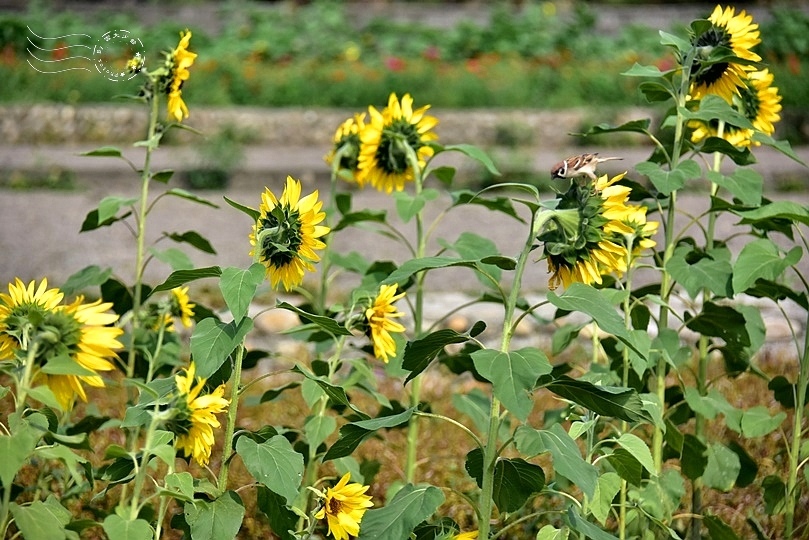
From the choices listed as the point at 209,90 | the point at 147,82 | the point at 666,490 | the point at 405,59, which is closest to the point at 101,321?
the point at 147,82

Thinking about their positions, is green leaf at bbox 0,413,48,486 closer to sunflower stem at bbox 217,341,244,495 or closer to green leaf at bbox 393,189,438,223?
sunflower stem at bbox 217,341,244,495

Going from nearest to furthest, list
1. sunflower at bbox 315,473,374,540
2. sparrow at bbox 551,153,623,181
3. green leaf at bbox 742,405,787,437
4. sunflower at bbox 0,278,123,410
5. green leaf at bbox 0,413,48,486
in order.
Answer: green leaf at bbox 0,413,48,486
sunflower at bbox 0,278,123,410
sparrow at bbox 551,153,623,181
sunflower at bbox 315,473,374,540
green leaf at bbox 742,405,787,437

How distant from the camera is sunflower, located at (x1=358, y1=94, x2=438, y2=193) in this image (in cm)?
270

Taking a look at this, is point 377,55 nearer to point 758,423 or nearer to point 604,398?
point 758,423

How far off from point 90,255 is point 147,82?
276 cm

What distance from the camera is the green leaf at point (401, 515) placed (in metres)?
1.89

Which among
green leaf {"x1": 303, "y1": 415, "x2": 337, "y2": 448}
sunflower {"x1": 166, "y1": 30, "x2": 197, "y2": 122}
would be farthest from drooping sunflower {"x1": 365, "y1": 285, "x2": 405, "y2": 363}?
sunflower {"x1": 166, "y1": 30, "x2": 197, "y2": 122}

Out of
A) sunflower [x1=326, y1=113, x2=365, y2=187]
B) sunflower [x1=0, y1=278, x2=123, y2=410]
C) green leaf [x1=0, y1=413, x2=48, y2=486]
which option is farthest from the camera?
sunflower [x1=326, y1=113, x2=365, y2=187]

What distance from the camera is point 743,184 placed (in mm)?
2533

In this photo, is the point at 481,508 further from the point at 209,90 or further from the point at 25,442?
the point at 209,90

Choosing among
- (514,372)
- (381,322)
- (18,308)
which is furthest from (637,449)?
(18,308)

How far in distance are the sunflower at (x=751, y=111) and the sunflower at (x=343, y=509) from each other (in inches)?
48.5

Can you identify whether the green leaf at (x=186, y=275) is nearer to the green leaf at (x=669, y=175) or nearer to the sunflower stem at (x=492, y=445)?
the sunflower stem at (x=492, y=445)

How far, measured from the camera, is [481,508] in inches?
76.9
